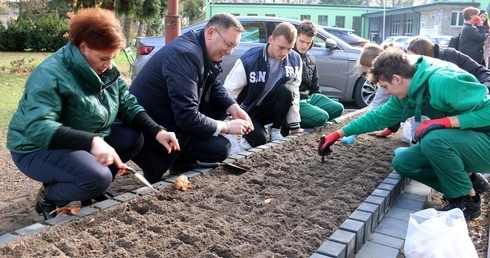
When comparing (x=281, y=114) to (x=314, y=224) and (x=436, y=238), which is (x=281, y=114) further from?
(x=436, y=238)

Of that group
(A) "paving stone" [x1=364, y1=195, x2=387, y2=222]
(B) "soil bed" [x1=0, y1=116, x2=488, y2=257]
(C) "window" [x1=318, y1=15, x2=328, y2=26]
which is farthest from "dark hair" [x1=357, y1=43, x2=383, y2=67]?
(C) "window" [x1=318, y1=15, x2=328, y2=26]

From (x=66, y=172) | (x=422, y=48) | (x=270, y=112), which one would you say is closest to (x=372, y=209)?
(x=66, y=172)

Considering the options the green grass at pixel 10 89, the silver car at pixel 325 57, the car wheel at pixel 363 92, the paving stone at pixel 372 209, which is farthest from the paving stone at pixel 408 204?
the car wheel at pixel 363 92

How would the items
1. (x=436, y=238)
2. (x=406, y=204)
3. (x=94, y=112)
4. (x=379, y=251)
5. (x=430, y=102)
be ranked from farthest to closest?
(x=406, y=204) < (x=430, y=102) < (x=94, y=112) < (x=379, y=251) < (x=436, y=238)

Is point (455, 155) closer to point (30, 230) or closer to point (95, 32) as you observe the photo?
point (95, 32)

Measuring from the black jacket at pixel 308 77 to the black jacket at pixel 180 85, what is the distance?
1.85m

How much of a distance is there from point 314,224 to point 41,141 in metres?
1.65

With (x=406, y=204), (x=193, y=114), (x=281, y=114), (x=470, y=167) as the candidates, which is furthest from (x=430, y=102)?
(x=281, y=114)

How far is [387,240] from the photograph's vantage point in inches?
108

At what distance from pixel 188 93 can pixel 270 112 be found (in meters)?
1.79

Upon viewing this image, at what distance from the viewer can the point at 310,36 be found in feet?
17.1

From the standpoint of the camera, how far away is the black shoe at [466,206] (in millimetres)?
3188

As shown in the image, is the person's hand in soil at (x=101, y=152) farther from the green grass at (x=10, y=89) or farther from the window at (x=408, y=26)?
the window at (x=408, y=26)

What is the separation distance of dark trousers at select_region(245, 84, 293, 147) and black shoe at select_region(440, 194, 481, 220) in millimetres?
2120
